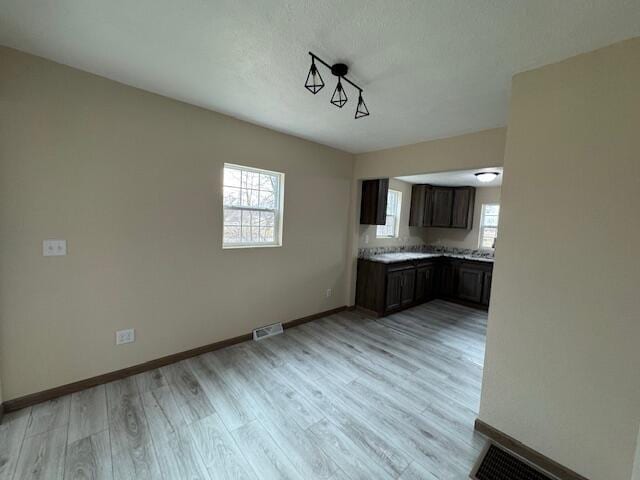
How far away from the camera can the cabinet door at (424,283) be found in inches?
182

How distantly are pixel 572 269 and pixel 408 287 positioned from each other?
2.94 meters

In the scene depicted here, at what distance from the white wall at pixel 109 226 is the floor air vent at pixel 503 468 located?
242cm

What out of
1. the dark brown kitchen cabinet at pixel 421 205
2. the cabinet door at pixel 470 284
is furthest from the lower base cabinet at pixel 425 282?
the dark brown kitchen cabinet at pixel 421 205

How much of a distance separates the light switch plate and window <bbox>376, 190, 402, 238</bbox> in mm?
4497

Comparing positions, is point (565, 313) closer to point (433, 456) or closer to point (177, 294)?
point (433, 456)

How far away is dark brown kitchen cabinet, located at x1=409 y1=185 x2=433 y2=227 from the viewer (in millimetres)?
5309

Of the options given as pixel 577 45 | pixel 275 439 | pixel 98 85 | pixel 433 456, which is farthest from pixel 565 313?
pixel 98 85

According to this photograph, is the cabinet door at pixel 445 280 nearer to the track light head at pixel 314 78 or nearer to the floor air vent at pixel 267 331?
the floor air vent at pixel 267 331

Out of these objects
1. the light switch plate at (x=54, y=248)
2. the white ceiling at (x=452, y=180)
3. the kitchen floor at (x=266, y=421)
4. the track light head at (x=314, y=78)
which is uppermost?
the track light head at (x=314, y=78)

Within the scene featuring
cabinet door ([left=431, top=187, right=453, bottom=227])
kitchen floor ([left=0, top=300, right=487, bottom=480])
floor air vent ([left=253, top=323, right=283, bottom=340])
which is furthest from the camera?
cabinet door ([left=431, top=187, right=453, bottom=227])

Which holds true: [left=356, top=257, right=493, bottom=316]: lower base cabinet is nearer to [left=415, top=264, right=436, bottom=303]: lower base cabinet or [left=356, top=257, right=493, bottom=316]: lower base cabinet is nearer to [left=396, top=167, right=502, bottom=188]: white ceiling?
[left=415, top=264, right=436, bottom=303]: lower base cabinet

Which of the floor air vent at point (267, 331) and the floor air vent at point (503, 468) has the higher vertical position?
the floor air vent at point (267, 331)

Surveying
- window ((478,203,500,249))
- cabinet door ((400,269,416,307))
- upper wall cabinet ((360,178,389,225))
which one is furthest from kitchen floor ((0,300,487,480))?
window ((478,203,500,249))

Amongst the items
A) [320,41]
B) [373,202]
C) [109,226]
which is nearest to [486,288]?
[373,202]
